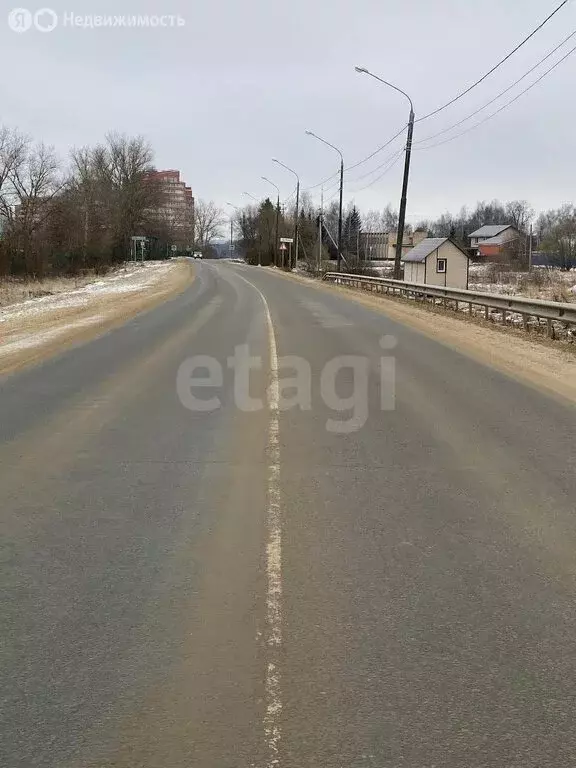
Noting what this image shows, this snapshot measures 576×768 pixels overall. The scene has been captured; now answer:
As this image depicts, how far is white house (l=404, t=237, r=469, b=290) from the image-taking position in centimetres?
6384

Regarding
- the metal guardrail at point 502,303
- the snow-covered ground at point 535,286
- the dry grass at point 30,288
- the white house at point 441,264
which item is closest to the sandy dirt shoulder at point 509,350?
the metal guardrail at point 502,303

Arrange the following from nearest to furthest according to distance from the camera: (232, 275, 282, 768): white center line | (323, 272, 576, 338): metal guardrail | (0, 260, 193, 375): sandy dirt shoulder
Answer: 1. (232, 275, 282, 768): white center line
2. (0, 260, 193, 375): sandy dirt shoulder
3. (323, 272, 576, 338): metal guardrail

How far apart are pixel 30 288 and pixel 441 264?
37.4 m

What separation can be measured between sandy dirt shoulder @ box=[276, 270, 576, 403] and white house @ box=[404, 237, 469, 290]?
138ft

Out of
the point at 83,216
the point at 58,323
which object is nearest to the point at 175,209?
the point at 83,216

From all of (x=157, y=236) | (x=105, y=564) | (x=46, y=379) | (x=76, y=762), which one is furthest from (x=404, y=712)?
(x=157, y=236)

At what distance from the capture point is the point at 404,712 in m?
2.84

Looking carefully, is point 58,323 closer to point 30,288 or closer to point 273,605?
point 273,605

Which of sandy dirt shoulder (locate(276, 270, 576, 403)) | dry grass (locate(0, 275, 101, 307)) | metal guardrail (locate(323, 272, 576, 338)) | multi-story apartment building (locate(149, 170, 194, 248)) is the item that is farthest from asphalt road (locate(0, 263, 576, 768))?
multi-story apartment building (locate(149, 170, 194, 248))

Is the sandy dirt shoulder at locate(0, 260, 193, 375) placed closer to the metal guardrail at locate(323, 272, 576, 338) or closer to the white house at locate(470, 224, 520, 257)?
the metal guardrail at locate(323, 272, 576, 338)

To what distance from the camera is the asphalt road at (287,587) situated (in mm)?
→ 2729

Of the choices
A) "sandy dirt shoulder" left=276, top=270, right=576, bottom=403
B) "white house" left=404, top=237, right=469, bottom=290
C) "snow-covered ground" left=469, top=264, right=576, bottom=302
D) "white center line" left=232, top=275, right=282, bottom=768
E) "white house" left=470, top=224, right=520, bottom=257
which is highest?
"white house" left=470, top=224, right=520, bottom=257

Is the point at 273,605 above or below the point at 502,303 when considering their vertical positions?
below

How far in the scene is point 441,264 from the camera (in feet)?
212
